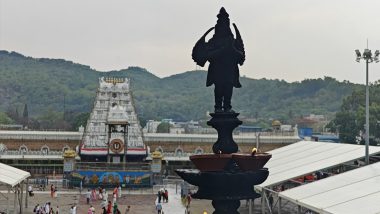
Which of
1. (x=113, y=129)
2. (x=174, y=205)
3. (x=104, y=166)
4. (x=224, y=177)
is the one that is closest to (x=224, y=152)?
(x=224, y=177)

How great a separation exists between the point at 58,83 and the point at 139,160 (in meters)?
149

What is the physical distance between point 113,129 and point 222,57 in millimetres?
33174

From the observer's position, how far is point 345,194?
14.3m

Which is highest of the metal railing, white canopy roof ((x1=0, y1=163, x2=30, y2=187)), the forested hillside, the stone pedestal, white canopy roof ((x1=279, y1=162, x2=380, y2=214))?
the forested hillside

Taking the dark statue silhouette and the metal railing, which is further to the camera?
the metal railing

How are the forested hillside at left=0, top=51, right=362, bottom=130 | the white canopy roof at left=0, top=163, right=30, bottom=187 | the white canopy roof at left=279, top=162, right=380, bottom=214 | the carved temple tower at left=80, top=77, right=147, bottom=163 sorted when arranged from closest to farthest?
the white canopy roof at left=279, top=162, right=380, bottom=214
the white canopy roof at left=0, top=163, right=30, bottom=187
the carved temple tower at left=80, top=77, right=147, bottom=163
the forested hillside at left=0, top=51, right=362, bottom=130

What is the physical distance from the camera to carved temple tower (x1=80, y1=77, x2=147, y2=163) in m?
38.8

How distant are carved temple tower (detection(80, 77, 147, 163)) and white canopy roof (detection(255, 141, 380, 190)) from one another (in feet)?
48.6

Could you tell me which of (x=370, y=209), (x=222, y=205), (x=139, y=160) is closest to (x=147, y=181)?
(x=139, y=160)

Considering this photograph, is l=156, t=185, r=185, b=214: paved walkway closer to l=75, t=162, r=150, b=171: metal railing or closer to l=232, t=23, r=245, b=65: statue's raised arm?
l=75, t=162, r=150, b=171: metal railing

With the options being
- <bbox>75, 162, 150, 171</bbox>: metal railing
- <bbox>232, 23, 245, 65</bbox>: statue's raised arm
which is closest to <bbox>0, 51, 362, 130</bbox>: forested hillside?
<bbox>75, 162, 150, 171</bbox>: metal railing

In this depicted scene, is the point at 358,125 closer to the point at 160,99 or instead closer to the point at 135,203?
the point at 135,203

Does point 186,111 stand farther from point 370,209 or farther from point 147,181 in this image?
point 370,209

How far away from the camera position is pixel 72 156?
3556 cm
